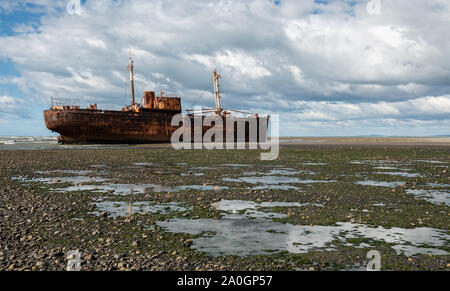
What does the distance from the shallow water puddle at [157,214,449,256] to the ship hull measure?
56.5 m

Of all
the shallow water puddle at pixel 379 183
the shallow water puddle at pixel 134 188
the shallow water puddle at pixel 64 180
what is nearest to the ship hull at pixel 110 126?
the shallow water puddle at pixel 64 180

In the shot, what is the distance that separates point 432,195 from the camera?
13.8 metres

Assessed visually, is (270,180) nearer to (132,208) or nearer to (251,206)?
(251,206)

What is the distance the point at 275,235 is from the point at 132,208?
17.8 feet

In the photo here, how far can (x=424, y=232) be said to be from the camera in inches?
346

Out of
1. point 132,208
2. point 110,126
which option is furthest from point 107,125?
point 132,208

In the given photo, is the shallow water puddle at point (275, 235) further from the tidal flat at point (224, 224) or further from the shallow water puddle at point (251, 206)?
the shallow water puddle at point (251, 206)

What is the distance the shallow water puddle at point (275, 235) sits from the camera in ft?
25.0

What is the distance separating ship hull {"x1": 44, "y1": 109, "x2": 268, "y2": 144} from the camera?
60938mm

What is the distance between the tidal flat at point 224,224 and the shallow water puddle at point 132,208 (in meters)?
0.04

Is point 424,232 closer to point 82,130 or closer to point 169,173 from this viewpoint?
point 169,173

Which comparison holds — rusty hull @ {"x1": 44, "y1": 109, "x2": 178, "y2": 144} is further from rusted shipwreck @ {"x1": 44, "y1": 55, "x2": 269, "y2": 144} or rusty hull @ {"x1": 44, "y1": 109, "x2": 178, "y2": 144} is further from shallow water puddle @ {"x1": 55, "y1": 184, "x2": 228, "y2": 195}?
shallow water puddle @ {"x1": 55, "y1": 184, "x2": 228, "y2": 195}
